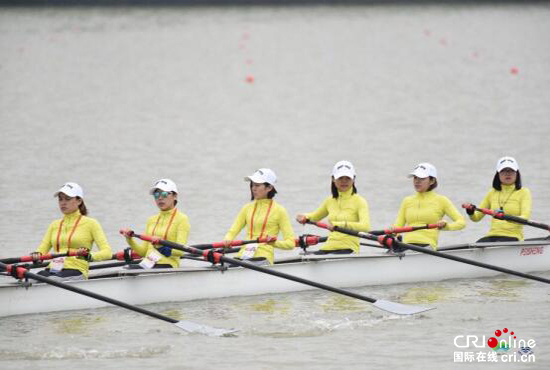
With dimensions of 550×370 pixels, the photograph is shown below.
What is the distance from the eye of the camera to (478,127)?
2880cm

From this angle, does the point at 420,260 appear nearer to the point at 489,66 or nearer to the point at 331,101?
the point at 331,101

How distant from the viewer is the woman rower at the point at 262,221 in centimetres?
1390

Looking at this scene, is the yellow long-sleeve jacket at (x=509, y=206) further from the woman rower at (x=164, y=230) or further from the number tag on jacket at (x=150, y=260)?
the number tag on jacket at (x=150, y=260)

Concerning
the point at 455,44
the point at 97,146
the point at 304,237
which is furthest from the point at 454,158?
the point at 455,44

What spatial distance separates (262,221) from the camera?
45.9 ft

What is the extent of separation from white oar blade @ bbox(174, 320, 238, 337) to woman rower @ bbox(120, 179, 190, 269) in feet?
3.92

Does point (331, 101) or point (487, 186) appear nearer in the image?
point (487, 186)

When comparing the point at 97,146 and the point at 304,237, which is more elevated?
the point at 97,146

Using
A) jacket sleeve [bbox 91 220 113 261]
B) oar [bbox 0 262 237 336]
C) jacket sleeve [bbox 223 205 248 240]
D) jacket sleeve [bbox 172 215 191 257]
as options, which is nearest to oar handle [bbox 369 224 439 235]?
jacket sleeve [bbox 223 205 248 240]

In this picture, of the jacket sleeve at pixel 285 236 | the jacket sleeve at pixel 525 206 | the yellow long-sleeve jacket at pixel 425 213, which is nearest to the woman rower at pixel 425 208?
the yellow long-sleeve jacket at pixel 425 213

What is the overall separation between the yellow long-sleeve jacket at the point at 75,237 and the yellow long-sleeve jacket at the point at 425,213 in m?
3.66

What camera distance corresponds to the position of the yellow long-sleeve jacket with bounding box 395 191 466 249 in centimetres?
1456

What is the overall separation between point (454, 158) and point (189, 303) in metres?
12.3

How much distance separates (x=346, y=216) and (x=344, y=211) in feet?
0.24
